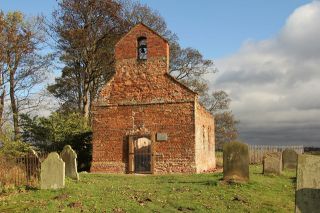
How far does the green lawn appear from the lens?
12.2m

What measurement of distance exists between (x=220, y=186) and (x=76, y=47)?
74.2ft

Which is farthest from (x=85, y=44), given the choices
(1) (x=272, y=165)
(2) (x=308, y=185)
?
(2) (x=308, y=185)

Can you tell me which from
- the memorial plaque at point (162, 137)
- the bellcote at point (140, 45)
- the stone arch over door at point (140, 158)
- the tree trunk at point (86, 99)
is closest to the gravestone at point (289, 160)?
the memorial plaque at point (162, 137)

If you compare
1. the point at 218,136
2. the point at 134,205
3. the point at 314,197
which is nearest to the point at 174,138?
the point at 134,205

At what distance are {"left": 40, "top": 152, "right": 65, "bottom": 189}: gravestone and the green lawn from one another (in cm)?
41

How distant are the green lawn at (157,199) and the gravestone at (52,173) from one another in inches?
16.0

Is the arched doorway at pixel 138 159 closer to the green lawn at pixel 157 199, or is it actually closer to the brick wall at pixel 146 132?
the brick wall at pixel 146 132

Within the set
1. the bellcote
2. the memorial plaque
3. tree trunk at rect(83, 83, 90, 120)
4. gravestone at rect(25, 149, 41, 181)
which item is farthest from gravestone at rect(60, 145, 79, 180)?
tree trunk at rect(83, 83, 90, 120)

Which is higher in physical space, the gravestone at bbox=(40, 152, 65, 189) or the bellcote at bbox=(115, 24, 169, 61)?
the bellcote at bbox=(115, 24, 169, 61)

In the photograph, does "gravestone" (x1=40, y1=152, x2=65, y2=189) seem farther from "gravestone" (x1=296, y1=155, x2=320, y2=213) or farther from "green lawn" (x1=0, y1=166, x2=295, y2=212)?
"gravestone" (x1=296, y1=155, x2=320, y2=213)

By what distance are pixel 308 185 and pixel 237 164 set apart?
8.48 meters

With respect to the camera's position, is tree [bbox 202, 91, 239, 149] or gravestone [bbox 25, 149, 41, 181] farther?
tree [bbox 202, 91, 239, 149]

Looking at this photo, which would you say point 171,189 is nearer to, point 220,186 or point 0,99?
point 220,186

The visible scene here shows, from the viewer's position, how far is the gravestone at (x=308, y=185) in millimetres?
7504
